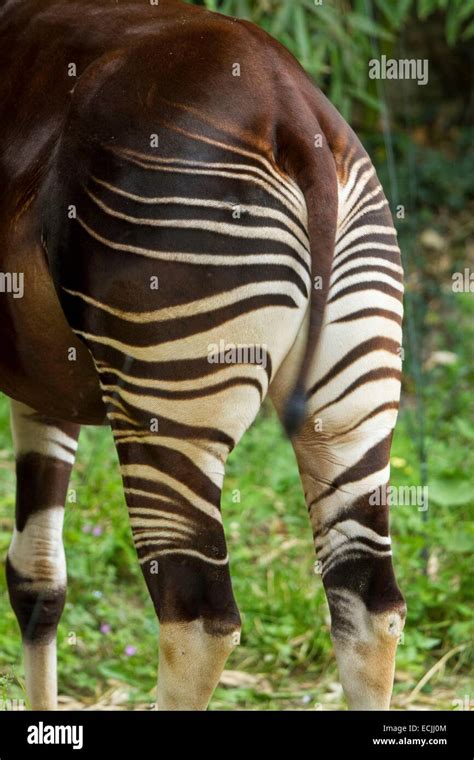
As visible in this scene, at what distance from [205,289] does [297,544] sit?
3.28m

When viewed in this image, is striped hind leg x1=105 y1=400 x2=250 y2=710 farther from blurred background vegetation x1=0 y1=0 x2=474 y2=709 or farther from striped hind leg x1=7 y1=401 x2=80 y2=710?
striped hind leg x1=7 y1=401 x2=80 y2=710

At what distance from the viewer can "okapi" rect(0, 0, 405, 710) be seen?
2629 mm

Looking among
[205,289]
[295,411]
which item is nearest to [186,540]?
[295,411]

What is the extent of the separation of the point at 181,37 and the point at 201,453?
1.05 metres

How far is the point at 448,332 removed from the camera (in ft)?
26.7

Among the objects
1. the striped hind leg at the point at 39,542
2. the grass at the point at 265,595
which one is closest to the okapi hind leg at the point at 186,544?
the grass at the point at 265,595

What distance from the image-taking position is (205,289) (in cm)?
261

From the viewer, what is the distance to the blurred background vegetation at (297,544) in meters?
4.64

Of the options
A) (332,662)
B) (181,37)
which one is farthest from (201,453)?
(332,662)

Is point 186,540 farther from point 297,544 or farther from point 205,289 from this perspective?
point 297,544

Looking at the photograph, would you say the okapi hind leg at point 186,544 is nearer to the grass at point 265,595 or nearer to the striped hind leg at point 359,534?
the striped hind leg at point 359,534

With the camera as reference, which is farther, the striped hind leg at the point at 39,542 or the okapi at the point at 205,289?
the striped hind leg at the point at 39,542
